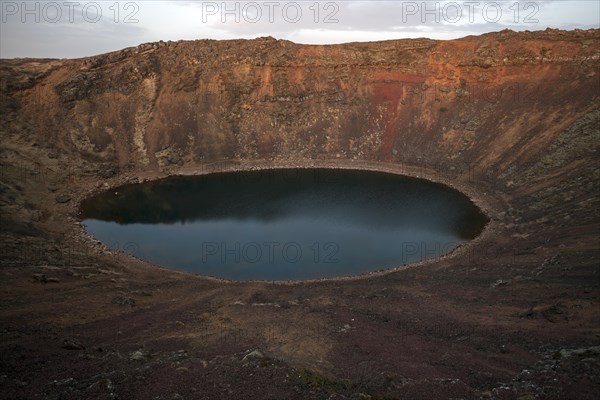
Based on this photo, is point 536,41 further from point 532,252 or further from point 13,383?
point 13,383

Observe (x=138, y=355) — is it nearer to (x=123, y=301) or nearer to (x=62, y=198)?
(x=123, y=301)

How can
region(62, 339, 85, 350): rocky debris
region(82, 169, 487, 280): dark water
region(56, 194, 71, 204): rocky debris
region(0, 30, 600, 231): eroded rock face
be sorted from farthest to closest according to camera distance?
region(0, 30, 600, 231): eroded rock face, region(56, 194, 71, 204): rocky debris, region(82, 169, 487, 280): dark water, region(62, 339, 85, 350): rocky debris

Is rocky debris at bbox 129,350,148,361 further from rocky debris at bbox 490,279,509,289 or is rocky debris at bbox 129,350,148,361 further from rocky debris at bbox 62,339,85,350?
rocky debris at bbox 490,279,509,289

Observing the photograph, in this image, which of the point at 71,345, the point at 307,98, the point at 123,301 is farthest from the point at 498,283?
the point at 307,98

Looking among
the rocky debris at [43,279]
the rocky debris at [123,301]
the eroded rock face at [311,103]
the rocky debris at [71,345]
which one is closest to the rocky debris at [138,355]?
the rocky debris at [71,345]

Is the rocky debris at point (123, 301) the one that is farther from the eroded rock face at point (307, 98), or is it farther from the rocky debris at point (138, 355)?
the eroded rock face at point (307, 98)

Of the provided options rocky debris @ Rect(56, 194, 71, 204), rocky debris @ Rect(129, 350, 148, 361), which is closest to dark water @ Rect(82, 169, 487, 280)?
rocky debris @ Rect(56, 194, 71, 204)

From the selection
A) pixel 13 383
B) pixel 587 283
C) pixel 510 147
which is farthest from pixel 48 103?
pixel 587 283

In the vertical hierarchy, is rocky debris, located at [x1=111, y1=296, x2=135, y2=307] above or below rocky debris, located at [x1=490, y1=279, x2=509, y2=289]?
below
